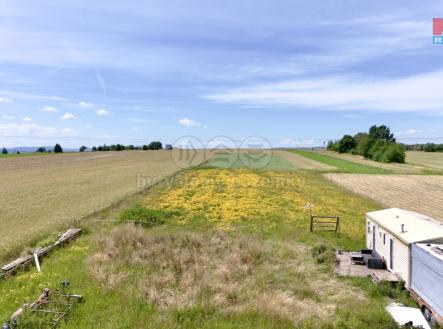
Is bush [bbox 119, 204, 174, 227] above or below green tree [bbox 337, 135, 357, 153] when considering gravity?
below

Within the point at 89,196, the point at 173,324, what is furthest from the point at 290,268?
the point at 89,196

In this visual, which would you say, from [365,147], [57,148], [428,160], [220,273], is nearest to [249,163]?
[365,147]

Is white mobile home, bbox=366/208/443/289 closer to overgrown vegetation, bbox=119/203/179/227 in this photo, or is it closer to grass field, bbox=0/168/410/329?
grass field, bbox=0/168/410/329

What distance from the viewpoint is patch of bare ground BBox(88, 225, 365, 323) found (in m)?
11.4

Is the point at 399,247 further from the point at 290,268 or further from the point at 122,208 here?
the point at 122,208

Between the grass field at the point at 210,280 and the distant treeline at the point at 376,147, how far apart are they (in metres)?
90.9

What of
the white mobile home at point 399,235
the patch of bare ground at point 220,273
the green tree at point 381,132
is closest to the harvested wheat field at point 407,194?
the white mobile home at point 399,235

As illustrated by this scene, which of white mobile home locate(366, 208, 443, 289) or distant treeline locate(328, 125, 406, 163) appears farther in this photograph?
distant treeline locate(328, 125, 406, 163)

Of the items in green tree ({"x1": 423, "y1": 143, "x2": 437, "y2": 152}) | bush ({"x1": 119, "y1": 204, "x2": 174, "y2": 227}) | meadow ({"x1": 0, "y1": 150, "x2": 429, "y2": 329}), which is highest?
green tree ({"x1": 423, "y1": 143, "x2": 437, "y2": 152})

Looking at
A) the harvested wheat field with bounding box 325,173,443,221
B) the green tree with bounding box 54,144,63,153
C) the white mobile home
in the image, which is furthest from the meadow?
the green tree with bounding box 54,144,63,153

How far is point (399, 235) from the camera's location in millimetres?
13211

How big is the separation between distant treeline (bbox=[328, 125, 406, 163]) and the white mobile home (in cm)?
9778

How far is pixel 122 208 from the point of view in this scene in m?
28.7

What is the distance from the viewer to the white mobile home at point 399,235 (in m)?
12.4
